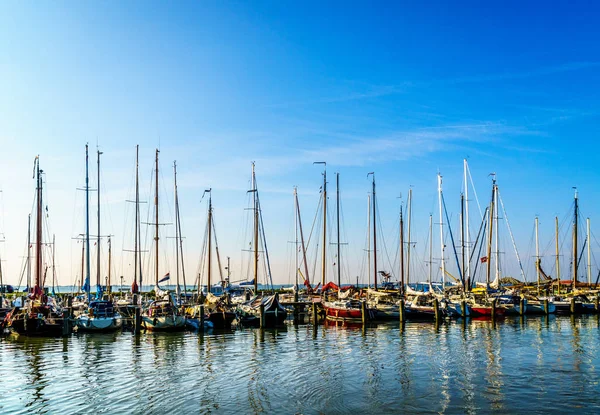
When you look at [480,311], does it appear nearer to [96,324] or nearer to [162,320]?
[162,320]

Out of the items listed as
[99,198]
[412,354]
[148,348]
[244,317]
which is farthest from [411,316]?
[99,198]

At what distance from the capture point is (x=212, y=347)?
119ft

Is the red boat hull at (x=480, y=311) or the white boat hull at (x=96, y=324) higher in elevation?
the white boat hull at (x=96, y=324)

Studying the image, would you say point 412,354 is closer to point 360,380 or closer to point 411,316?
point 360,380

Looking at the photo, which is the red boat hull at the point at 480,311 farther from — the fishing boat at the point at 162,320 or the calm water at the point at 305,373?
the fishing boat at the point at 162,320

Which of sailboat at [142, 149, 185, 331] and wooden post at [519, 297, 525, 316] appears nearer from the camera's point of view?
sailboat at [142, 149, 185, 331]

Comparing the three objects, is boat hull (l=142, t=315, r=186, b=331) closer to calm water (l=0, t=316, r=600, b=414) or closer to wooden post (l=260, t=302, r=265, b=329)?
calm water (l=0, t=316, r=600, b=414)

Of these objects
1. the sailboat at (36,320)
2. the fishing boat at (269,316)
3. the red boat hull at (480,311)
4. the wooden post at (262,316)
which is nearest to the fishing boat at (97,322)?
the sailboat at (36,320)

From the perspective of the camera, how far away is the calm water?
66.5ft

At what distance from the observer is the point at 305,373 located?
86.3 ft

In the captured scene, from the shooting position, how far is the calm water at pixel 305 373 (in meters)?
20.3

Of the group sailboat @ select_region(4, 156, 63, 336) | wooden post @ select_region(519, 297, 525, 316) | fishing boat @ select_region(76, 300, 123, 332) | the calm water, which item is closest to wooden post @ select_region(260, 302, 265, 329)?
the calm water

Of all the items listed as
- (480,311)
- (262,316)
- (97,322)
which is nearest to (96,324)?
(97,322)

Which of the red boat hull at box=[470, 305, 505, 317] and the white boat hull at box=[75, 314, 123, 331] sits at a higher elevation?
the white boat hull at box=[75, 314, 123, 331]
